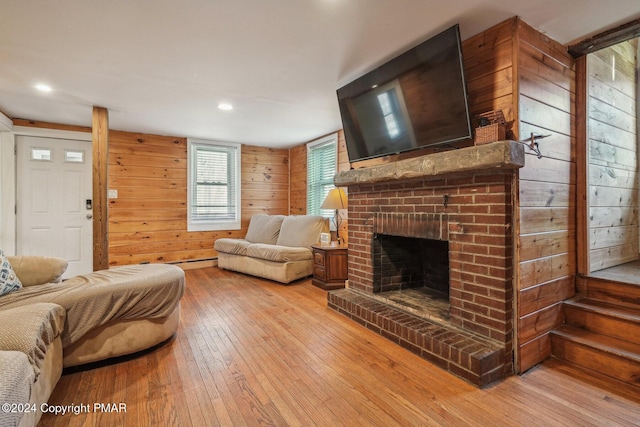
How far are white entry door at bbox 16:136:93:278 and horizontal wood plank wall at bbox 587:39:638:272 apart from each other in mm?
5647

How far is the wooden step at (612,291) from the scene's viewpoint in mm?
1969

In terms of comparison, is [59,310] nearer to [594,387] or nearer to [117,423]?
[117,423]

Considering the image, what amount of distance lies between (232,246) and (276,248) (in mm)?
920

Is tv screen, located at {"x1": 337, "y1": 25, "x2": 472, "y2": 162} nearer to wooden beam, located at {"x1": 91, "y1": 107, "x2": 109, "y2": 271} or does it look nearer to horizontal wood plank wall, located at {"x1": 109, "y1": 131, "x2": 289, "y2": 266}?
wooden beam, located at {"x1": 91, "y1": 107, "x2": 109, "y2": 271}

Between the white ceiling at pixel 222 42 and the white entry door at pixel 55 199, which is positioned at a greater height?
the white ceiling at pixel 222 42

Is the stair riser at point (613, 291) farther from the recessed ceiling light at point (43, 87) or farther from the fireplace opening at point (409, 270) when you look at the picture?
the recessed ceiling light at point (43, 87)

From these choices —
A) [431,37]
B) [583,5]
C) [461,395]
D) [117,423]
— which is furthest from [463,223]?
[117,423]

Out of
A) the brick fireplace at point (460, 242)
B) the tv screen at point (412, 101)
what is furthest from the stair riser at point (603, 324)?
the tv screen at point (412, 101)

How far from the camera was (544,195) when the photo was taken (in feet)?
6.45

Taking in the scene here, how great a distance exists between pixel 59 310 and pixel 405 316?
7.42 feet

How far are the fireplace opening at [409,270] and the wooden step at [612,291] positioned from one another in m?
0.99

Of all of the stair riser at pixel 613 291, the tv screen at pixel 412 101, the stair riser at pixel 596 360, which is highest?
the tv screen at pixel 412 101

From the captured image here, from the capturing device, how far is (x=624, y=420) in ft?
4.63

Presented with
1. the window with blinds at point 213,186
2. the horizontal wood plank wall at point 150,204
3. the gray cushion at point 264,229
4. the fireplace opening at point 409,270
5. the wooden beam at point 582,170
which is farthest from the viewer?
the window with blinds at point 213,186
